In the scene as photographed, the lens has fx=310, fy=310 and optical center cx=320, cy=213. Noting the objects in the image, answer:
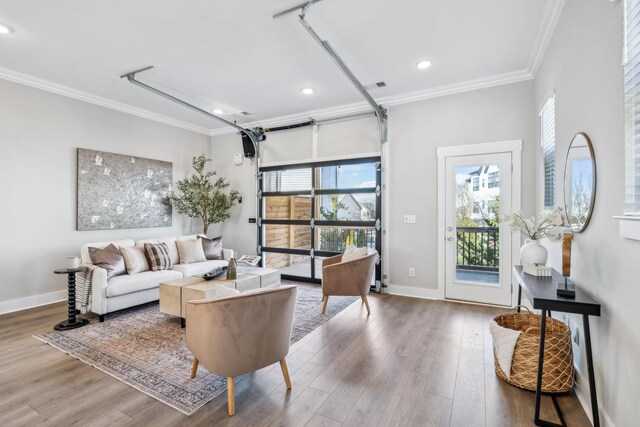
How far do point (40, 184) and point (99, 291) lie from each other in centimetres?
182

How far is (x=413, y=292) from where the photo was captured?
452 centimetres

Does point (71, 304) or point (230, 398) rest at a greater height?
point (71, 304)

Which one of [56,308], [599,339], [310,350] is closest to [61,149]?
[56,308]

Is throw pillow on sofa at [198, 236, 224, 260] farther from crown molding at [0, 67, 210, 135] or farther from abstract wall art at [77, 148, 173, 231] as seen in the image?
crown molding at [0, 67, 210, 135]

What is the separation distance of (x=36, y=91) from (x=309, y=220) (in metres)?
4.15

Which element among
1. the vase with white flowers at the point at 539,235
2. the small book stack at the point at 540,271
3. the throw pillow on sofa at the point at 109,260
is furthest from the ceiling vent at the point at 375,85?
the throw pillow on sofa at the point at 109,260

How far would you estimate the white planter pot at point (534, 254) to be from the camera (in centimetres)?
241

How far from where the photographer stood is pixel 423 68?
372 cm

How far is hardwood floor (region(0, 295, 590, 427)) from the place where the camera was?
1890mm

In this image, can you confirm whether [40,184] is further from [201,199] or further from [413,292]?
[413,292]

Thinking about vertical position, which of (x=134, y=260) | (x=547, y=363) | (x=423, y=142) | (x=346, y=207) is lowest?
(x=547, y=363)

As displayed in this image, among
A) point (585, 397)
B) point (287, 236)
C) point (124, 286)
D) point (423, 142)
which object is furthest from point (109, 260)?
point (585, 397)

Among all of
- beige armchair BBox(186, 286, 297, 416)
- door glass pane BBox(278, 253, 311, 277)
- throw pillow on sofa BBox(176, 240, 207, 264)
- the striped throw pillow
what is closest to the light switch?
door glass pane BBox(278, 253, 311, 277)

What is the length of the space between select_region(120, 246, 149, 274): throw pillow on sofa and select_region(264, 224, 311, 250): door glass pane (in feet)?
7.21
